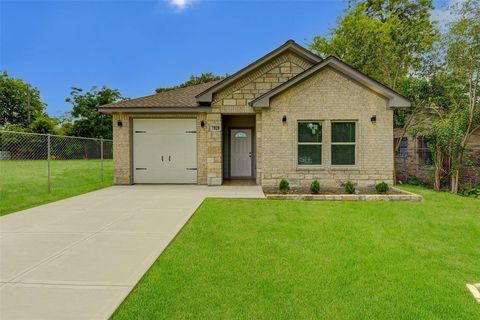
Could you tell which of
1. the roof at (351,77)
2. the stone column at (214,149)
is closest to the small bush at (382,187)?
the roof at (351,77)

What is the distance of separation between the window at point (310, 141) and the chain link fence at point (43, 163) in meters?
8.04

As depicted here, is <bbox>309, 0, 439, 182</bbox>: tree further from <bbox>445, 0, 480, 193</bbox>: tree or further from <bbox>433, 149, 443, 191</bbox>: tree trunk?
<bbox>433, 149, 443, 191</bbox>: tree trunk

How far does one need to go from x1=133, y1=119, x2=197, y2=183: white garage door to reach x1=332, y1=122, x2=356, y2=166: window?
5477mm

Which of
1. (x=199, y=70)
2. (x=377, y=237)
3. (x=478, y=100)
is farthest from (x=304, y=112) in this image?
(x=199, y=70)

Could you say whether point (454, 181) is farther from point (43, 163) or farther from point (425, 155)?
point (43, 163)

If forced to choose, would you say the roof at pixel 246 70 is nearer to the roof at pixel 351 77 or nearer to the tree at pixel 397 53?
the roof at pixel 351 77

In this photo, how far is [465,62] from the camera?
11.2m

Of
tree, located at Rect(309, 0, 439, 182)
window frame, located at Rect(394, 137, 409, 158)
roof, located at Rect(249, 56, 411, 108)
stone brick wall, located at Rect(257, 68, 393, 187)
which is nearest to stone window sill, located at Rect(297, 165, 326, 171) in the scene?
stone brick wall, located at Rect(257, 68, 393, 187)

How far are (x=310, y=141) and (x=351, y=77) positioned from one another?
2.58m

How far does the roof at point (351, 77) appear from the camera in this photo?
947 cm

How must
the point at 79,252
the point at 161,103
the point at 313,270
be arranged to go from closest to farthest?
the point at 313,270 < the point at 79,252 < the point at 161,103

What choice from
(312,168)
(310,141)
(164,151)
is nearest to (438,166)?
(312,168)

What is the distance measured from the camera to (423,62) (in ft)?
42.9

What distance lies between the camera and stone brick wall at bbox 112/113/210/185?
11469mm
